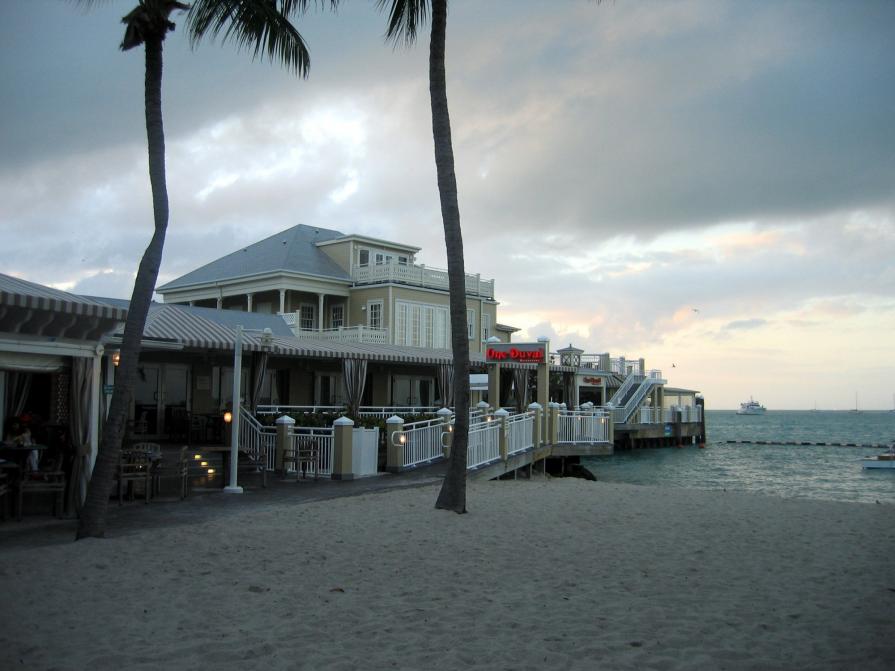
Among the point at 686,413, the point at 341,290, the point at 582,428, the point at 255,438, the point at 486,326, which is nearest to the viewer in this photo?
the point at 255,438

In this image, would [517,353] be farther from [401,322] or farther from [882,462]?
[882,462]

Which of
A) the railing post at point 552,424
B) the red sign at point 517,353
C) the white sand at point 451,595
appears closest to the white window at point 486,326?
the railing post at point 552,424

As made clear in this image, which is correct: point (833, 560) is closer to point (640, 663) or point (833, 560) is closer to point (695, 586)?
point (695, 586)

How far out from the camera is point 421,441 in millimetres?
18609

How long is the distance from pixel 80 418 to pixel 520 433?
12.3 m

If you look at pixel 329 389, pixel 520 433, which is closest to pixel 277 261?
pixel 329 389

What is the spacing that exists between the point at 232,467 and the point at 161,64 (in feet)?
22.8

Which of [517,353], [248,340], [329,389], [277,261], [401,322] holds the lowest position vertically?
[329,389]

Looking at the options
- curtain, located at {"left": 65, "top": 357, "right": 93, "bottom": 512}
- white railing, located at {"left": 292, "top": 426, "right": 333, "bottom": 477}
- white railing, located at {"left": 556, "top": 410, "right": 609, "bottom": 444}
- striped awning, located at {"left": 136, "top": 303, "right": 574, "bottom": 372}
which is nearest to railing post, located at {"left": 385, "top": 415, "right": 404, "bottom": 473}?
white railing, located at {"left": 292, "top": 426, "right": 333, "bottom": 477}

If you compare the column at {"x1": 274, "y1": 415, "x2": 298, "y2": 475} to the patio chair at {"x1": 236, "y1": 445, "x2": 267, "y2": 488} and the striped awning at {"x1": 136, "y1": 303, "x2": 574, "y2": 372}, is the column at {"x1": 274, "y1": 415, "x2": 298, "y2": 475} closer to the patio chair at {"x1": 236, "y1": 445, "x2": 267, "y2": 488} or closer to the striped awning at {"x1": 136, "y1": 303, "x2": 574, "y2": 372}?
the patio chair at {"x1": 236, "y1": 445, "x2": 267, "y2": 488}

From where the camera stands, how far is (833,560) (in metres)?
9.14

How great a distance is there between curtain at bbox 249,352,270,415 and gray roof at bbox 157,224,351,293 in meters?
12.9

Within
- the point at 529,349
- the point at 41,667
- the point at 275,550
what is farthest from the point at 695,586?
the point at 529,349

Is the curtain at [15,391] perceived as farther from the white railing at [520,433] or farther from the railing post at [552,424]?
the railing post at [552,424]
